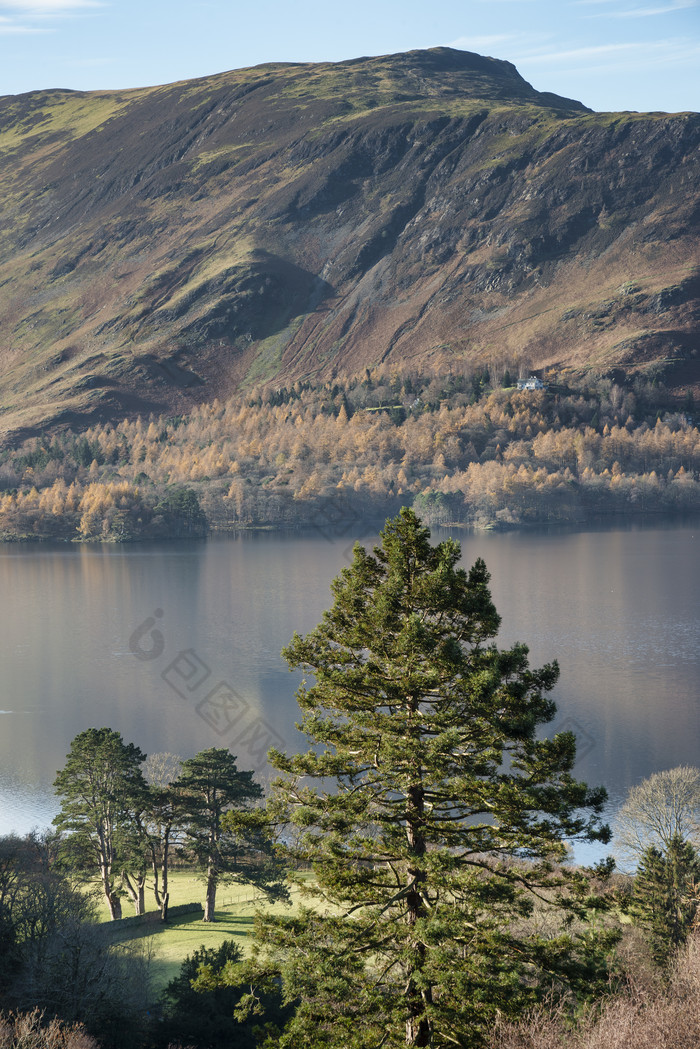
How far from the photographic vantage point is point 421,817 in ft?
41.4

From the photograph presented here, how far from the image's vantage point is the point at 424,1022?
38.9 ft

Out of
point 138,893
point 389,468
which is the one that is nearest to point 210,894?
point 138,893

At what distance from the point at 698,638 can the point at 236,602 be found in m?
38.6

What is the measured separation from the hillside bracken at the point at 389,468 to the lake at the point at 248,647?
28663 mm

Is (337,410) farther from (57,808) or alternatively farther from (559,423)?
(57,808)

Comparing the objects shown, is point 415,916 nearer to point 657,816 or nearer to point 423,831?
point 423,831

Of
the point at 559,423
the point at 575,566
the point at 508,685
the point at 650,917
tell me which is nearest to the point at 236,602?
the point at 575,566

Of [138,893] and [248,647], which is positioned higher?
[138,893]

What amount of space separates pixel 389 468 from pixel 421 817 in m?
150

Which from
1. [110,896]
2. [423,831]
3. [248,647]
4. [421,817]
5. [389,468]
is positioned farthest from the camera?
[389,468]

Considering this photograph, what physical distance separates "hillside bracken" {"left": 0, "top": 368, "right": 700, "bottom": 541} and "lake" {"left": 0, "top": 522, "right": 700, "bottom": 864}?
28.7 meters

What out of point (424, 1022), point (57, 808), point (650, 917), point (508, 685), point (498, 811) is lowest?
point (57, 808)

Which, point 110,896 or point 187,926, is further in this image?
point 110,896

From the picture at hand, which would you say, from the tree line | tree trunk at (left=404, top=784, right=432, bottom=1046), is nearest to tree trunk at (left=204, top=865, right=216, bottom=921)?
the tree line
